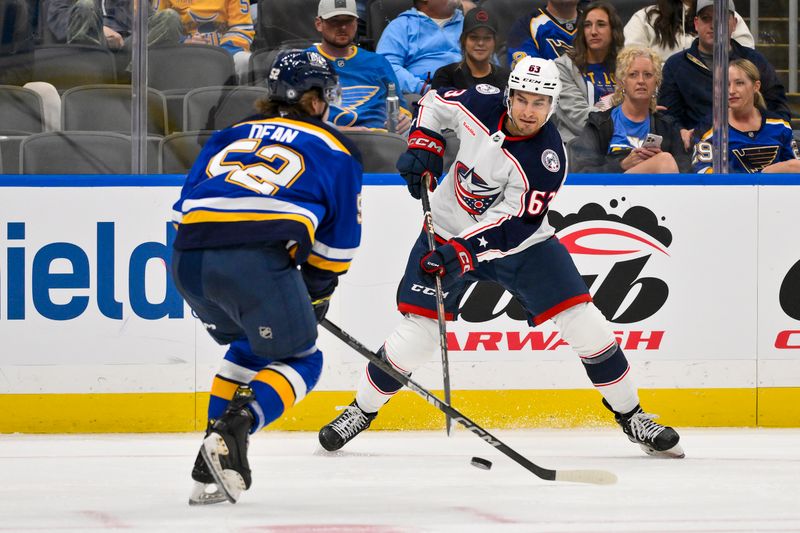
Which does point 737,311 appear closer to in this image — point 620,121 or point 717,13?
point 620,121

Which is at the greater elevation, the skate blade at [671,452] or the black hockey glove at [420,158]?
the black hockey glove at [420,158]

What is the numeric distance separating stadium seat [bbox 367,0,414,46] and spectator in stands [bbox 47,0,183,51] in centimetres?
79

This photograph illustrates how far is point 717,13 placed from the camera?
488 cm

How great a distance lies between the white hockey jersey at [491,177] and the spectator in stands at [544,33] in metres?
0.77

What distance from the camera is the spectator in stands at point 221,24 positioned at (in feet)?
15.4

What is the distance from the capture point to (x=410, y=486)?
11.3 feet

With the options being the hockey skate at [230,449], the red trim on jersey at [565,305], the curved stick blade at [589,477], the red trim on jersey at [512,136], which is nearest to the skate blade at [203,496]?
the hockey skate at [230,449]

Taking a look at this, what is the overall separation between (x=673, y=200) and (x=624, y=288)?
40cm

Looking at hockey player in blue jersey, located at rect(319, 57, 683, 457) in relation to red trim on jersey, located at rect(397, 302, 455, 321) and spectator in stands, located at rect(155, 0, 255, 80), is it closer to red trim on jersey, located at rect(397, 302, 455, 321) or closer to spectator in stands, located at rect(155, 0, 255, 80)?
red trim on jersey, located at rect(397, 302, 455, 321)

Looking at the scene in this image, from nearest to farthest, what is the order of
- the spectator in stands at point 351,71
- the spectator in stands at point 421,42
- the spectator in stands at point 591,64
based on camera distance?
the spectator in stands at point 351,71 < the spectator in stands at point 591,64 < the spectator in stands at point 421,42

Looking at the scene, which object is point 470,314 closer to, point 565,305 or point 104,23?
point 565,305

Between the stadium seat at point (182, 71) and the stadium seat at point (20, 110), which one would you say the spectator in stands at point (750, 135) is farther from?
the stadium seat at point (20, 110)

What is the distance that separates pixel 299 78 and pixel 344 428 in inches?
61.0

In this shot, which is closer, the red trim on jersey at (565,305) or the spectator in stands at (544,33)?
the red trim on jersey at (565,305)
